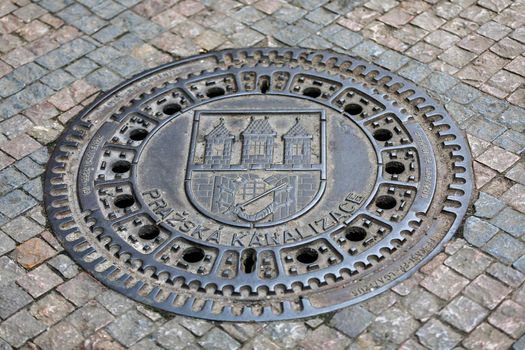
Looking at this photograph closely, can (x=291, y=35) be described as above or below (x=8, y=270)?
above

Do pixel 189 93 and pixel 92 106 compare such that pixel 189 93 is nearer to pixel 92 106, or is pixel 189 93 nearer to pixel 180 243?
pixel 92 106

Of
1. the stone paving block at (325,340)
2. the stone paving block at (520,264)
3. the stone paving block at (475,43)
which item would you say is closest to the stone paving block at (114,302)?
the stone paving block at (325,340)

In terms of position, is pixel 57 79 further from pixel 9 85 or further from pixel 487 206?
pixel 487 206

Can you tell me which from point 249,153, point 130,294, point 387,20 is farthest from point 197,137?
point 387,20

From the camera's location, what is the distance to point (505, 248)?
6055 millimetres

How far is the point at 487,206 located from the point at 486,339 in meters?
1.16

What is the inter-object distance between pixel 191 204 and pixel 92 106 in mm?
1485

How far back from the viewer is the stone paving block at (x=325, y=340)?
557cm

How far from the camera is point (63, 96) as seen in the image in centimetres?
751

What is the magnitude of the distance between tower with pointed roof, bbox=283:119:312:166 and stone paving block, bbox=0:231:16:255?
2069mm

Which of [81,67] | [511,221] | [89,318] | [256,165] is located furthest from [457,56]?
[89,318]

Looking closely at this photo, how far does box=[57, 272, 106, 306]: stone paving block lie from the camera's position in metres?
5.98

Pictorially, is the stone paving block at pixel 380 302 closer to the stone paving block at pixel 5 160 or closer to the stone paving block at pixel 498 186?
the stone paving block at pixel 498 186

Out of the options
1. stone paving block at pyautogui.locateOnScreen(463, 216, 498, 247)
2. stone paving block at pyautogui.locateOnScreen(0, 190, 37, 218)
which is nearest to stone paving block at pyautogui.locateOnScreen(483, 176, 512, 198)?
stone paving block at pyautogui.locateOnScreen(463, 216, 498, 247)
